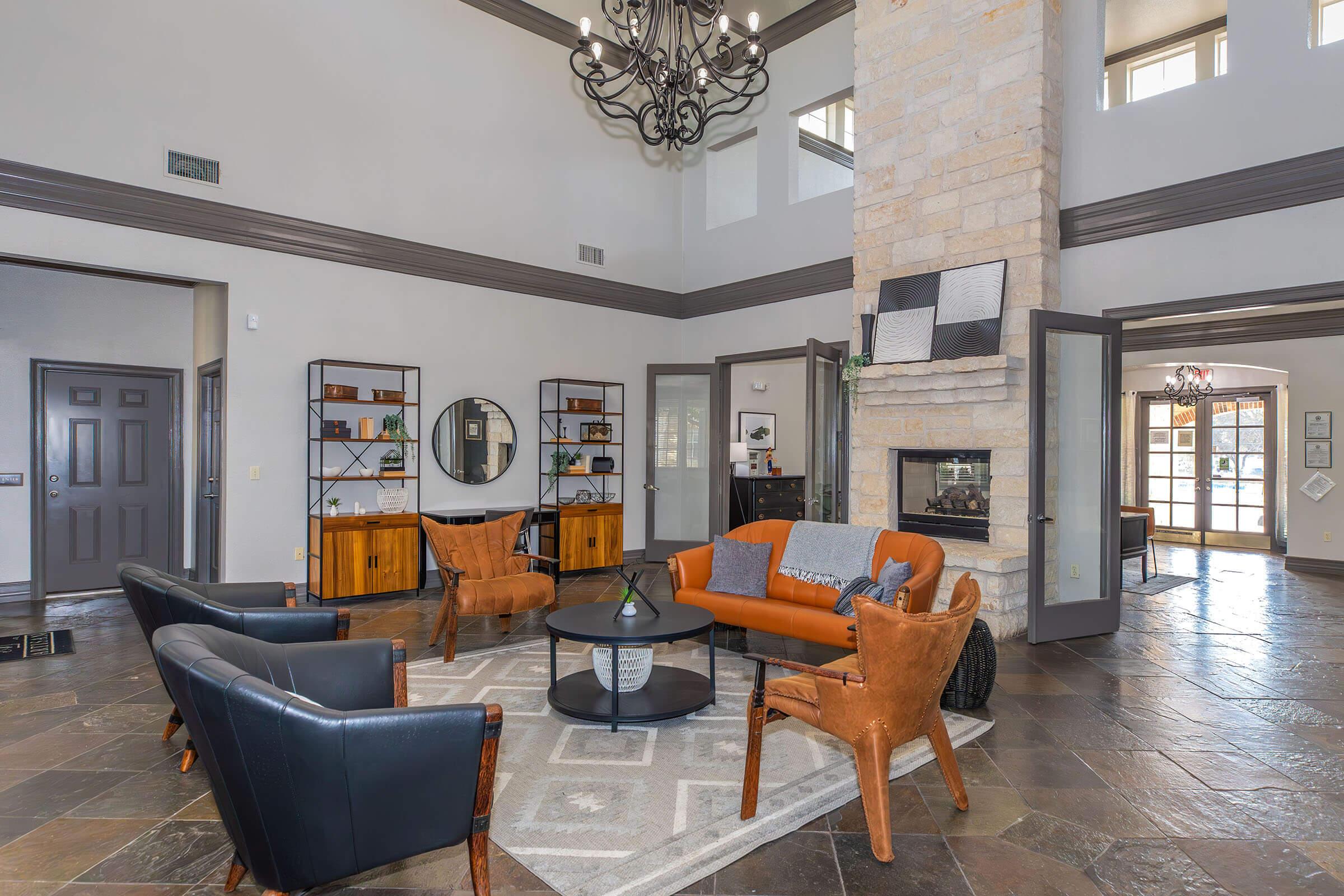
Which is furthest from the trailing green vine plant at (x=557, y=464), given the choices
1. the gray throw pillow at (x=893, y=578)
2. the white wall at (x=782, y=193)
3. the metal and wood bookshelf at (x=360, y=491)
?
the gray throw pillow at (x=893, y=578)

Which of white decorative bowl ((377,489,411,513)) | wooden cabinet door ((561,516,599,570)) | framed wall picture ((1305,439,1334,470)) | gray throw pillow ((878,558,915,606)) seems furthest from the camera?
framed wall picture ((1305,439,1334,470))

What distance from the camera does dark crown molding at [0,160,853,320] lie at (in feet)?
17.2

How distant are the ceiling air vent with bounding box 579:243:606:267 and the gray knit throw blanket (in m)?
4.40

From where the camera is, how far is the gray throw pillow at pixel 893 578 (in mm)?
3967

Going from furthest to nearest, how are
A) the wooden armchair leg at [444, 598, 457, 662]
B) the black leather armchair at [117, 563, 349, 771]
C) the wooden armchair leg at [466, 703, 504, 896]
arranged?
the wooden armchair leg at [444, 598, 457, 662], the black leather armchair at [117, 563, 349, 771], the wooden armchair leg at [466, 703, 504, 896]

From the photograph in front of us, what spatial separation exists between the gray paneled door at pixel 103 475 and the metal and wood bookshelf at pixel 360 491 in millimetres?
1918

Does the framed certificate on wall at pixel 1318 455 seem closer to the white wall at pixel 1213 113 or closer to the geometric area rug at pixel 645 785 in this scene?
the white wall at pixel 1213 113

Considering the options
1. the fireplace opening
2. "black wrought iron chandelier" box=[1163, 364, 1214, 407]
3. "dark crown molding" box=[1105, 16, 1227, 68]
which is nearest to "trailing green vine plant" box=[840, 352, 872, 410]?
the fireplace opening

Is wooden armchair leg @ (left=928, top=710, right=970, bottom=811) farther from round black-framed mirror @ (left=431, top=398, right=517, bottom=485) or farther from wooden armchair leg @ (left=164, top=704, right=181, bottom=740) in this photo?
round black-framed mirror @ (left=431, top=398, right=517, bottom=485)

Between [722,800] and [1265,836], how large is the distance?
1.93 metres

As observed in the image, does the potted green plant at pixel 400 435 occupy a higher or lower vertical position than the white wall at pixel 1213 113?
lower

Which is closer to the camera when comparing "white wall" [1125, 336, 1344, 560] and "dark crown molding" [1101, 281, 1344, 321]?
"dark crown molding" [1101, 281, 1344, 321]

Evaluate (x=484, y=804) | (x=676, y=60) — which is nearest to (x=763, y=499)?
(x=676, y=60)

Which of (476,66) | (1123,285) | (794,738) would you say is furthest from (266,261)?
(1123,285)
